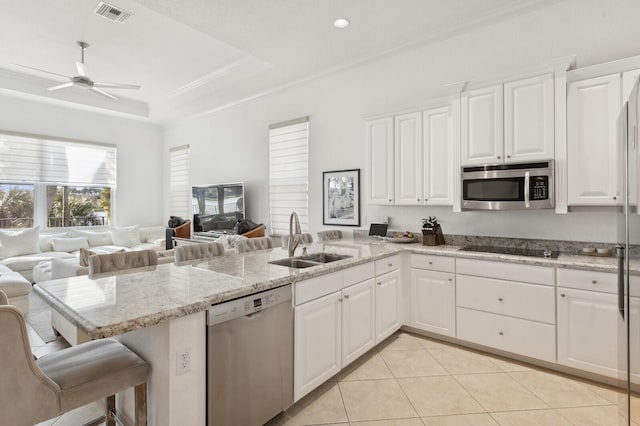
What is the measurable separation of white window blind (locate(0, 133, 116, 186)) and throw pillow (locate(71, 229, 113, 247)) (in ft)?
3.42

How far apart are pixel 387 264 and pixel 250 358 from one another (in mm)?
1665

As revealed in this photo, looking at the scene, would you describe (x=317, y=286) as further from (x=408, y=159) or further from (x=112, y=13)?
(x=112, y=13)

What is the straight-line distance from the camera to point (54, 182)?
6277mm

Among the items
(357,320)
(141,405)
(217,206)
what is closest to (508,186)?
(357,320)

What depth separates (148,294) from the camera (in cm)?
159

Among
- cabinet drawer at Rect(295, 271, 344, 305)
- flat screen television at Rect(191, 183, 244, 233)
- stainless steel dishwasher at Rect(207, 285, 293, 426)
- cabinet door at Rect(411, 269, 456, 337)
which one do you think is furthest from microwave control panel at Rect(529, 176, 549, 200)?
flat screen television at Rect(191, 183, 244, 233)

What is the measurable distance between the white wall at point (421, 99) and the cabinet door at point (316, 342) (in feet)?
6.29

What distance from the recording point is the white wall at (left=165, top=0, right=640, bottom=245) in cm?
282

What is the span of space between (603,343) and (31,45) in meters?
6.96

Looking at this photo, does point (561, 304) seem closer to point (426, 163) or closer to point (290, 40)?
point (426, 163)

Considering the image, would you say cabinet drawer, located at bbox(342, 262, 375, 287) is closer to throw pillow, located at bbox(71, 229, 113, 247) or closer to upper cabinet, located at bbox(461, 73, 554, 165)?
upper cabinet, located at bbox(461, 73, 554, 165)

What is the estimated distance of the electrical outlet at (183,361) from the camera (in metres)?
1.44

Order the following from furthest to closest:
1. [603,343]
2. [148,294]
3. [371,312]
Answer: [371,312], [603,343], [148,294]

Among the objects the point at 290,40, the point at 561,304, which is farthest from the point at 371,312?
the point at 290,40
